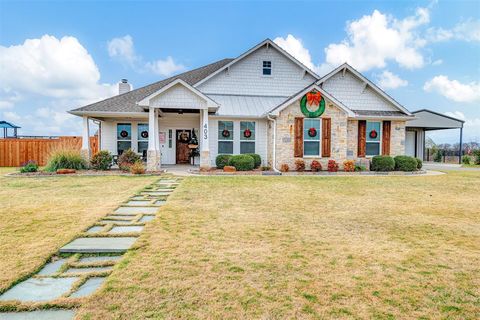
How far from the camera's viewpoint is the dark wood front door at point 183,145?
59.6 ft

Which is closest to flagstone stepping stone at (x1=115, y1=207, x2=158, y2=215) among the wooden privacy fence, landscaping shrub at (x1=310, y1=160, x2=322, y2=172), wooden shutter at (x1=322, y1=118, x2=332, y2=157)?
landscaping shrub at (x1=310, y1=160, x2=322, y2=172)

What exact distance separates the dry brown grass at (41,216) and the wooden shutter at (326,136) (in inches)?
378

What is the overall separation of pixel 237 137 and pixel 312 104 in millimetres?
4422

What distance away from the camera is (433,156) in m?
27.9

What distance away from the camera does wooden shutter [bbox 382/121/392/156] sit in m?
16.7

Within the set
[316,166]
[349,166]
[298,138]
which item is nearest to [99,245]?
[298,138]

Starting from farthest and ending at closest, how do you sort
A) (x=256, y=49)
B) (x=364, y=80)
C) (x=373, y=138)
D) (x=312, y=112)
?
1. (x=256, y=49)
2. (x=364, y=80)
3. (x=373, y=138)
4. (x=312, y=112)

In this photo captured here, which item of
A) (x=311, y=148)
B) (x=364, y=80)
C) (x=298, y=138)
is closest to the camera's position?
(x=298, y=138)

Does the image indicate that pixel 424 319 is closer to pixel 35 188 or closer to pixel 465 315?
pixel 465 315

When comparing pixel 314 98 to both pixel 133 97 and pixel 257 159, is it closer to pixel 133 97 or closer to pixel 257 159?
pixel 257 159

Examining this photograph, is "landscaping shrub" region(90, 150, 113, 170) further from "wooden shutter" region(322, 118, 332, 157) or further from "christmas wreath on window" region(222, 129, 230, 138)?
A: "wooden shutter" region(322, 118, 332, 157)

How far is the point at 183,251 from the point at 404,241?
3228 millimetres

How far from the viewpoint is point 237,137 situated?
53.7 feet

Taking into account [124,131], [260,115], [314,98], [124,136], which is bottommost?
[124,136]
